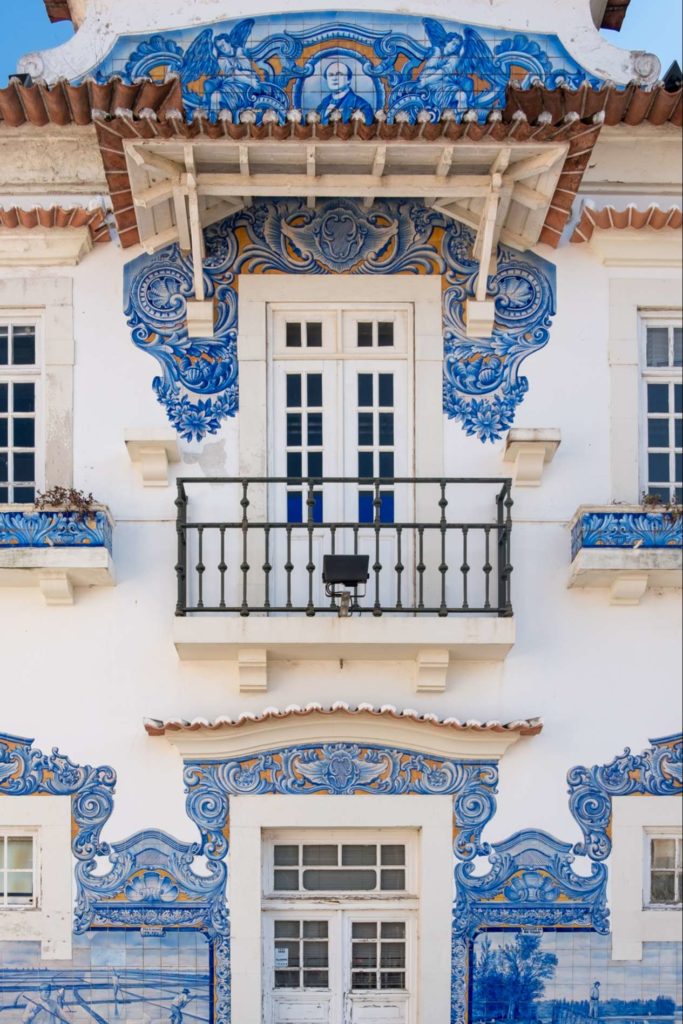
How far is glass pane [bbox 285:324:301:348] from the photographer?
46.2ft

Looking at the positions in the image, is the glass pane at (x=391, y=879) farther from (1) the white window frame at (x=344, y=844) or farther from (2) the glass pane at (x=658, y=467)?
(2) the glass pane at (x=658, y=467)

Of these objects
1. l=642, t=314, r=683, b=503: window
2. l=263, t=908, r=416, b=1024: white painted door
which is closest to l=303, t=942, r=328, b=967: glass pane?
l=263, t=908, r=416, b=1024: white painted door

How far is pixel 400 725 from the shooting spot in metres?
13.3

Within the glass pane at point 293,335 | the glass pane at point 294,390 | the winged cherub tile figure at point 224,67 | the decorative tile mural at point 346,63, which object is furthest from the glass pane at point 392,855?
the winged cherub tile figure at point 224,67

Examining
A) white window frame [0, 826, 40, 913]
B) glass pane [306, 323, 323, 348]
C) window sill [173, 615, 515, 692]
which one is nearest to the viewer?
window sill [173, 615, 515, 692]

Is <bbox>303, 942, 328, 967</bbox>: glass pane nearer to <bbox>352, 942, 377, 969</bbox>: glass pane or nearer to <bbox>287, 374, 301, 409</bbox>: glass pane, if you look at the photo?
<bbox>352, 942, 377, 969</bbox>: glass pane

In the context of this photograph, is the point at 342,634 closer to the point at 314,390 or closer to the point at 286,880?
the point at 286,880

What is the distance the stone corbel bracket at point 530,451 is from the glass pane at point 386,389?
3.07ft

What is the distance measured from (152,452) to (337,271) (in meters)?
1.88

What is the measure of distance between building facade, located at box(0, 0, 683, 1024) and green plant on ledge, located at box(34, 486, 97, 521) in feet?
0.06

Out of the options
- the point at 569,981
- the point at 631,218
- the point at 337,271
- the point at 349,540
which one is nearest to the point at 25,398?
the point at 337,271

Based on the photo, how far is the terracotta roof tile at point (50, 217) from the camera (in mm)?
13789

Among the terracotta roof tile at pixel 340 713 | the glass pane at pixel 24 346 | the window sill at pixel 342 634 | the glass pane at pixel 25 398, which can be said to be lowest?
the terracotta roof tile at pixel 340 713

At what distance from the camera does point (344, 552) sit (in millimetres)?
13914
